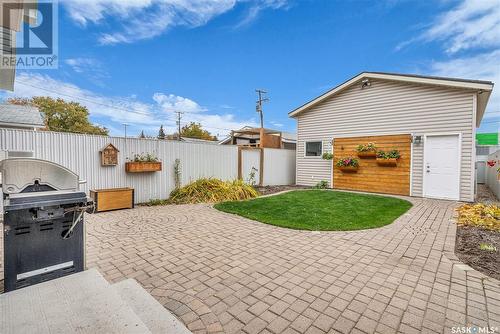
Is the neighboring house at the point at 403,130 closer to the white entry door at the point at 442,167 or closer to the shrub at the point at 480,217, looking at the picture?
the white entry door at the point at 442,167

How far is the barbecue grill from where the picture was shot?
168 cm

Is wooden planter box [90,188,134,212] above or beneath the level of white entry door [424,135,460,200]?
beneath

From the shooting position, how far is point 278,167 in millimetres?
11250

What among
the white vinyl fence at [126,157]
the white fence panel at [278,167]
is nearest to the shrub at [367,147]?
the white fence panel at [278,167]

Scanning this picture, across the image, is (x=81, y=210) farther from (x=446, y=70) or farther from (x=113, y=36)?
(x=446, y=70)

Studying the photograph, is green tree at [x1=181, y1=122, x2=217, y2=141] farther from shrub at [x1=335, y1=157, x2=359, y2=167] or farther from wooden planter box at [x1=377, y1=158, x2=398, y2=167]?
wooden planter box at [x1=377, y1=158, x2=398, y2=167]

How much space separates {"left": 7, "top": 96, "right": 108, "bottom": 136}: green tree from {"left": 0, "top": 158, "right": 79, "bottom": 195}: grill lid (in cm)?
2459

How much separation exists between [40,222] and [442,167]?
31.3 feet

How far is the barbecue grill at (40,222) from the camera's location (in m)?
1.68

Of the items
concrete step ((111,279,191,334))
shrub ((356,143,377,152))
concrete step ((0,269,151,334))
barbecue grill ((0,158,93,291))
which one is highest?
shrub ((356,143,377,152))

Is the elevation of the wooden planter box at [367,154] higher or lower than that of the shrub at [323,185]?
higher

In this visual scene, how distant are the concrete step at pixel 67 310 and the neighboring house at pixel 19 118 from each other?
33.0ft

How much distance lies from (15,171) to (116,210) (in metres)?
4.37

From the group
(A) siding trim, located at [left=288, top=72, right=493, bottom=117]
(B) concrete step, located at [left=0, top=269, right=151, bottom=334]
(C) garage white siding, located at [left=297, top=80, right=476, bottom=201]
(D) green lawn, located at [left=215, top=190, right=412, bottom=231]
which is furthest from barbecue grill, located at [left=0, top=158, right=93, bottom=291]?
(A) siding trim, located at [left=288, top=72, right=493, bottom=117]
